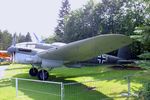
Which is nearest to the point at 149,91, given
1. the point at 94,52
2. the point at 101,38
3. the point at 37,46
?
the point at 101,38

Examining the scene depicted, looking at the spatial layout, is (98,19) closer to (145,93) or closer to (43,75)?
(43,75)

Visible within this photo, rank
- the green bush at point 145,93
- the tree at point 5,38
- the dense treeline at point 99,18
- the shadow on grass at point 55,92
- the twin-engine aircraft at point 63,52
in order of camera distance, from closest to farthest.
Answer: the green bush at point 145,93 → the shadow on grass at point 55,92 → the twin-engine aircraft at point 63,52 → the dense treeline at point 99,18 → the tree at point 5,38

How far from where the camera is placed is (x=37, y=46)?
698 inches

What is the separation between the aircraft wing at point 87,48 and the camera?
11758 millimetres

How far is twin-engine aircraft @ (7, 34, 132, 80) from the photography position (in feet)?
40.3

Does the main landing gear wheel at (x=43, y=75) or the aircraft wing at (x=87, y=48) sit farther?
the main landing gear wheel at (x=43, y=75)

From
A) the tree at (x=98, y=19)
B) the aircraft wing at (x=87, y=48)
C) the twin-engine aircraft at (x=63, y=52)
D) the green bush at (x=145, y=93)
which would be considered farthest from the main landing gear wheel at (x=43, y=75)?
the tree at (x=98, y=19)

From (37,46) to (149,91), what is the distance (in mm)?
11113

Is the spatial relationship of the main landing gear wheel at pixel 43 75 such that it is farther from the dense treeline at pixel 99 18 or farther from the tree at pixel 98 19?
the tree at pixel 98 19

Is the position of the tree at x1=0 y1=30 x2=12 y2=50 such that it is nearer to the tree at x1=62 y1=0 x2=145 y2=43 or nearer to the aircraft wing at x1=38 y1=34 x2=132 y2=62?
the tree at x1=62 y1=0 x2=145 y2=43

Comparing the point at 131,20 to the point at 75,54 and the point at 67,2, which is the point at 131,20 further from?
the point at 67,2

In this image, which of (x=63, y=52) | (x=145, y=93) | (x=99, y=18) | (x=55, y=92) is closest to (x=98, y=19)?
(x=99, y=18)

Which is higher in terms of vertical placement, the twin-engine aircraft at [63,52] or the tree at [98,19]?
the tree at [98,19]

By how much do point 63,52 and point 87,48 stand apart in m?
1.73
